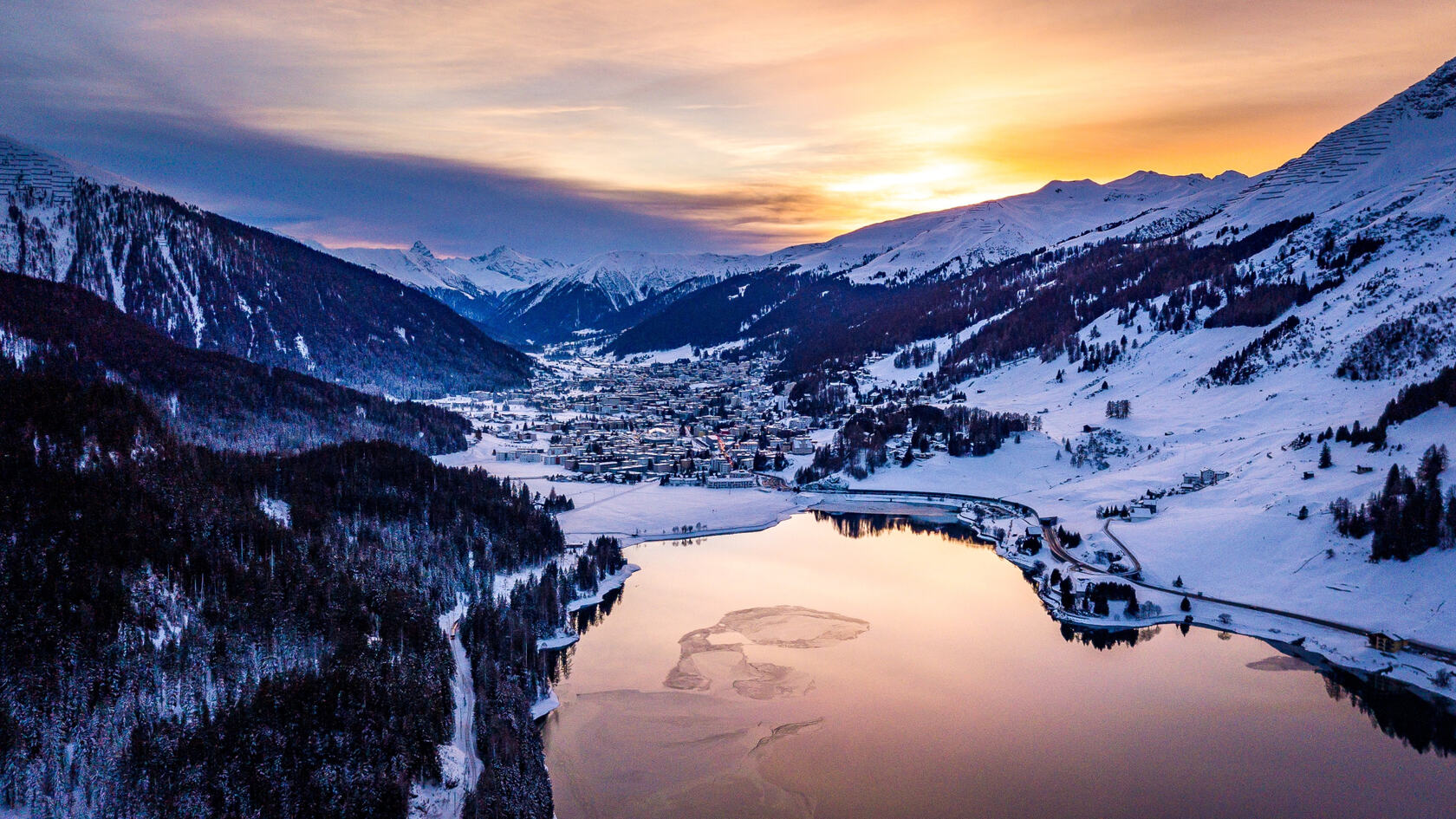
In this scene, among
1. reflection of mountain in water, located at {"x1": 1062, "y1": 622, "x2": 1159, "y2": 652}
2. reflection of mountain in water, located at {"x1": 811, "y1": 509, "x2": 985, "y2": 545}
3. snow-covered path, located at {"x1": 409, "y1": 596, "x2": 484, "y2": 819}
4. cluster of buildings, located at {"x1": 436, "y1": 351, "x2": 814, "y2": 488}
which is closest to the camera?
snow-covered path, located at {"x1": 409, "y1": 596, "x2": 484, "y2": 819}

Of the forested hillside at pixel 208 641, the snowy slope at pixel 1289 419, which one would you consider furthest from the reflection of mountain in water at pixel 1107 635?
the forested hillside at pixel 208 641

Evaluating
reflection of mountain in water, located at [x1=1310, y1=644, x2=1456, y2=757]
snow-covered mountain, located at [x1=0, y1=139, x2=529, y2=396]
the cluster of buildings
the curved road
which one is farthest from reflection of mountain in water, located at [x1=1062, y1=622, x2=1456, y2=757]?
snow-covered mountain, located at [x1=0, y1=139, x2=529, y2=396]

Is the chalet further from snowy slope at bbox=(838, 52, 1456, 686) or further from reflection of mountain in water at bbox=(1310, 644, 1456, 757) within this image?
reflection of mountain in water at bbox=(1310, 644, 1456, 757)

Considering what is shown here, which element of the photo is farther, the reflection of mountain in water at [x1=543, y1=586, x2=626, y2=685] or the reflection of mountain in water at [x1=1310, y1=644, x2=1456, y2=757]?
the reflection of mountain in water at [x1=543, y1=586, x2=626, y2=685]

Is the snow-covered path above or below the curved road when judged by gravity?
below

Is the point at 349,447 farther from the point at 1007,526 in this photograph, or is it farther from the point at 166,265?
the point at 166,265

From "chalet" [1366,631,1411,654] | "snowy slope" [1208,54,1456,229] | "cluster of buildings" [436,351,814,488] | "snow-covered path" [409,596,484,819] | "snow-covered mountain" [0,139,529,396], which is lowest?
"snow-covered path" [409,596,484,819]

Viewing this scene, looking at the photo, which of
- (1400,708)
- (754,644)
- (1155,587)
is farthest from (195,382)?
(1400,708)
